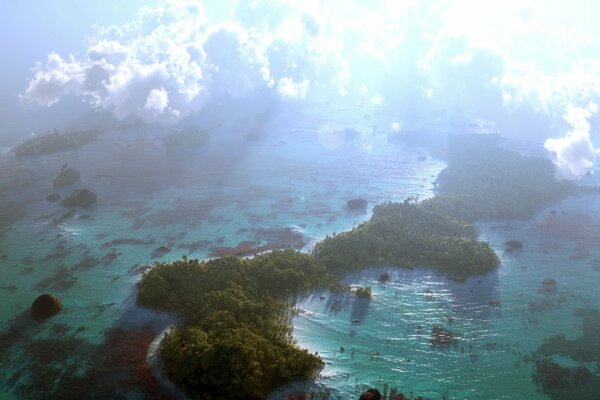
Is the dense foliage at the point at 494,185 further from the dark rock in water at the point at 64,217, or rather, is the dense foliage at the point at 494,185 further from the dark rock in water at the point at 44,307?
the dark rock in water at the point at 64,217

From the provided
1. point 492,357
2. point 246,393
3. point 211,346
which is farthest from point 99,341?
point 492,357

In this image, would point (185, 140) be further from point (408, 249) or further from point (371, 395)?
point (371, 395)

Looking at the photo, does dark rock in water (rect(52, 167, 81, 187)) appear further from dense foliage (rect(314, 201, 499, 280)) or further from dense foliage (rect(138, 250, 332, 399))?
dense foliage (rect(314, 201, 499, 280))

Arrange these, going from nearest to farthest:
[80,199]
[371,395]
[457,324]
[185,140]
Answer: [371,395] < [457,324] < [80,199] < [185,140]

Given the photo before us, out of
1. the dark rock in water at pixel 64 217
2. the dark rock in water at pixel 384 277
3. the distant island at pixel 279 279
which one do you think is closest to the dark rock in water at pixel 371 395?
the distant island at pixel 279 279

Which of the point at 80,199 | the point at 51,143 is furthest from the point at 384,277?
the point at 51,143

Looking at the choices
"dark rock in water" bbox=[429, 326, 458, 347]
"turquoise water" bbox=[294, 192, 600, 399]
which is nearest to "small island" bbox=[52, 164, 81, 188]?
"turquoise water" bbox=[294, 192, 600, 399]

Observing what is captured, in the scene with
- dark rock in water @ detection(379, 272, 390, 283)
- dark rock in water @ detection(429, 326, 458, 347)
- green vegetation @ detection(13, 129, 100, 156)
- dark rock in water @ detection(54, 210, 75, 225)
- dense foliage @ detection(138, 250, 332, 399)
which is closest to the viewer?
dense foliage @ detection(138, 250, 332, 399)
